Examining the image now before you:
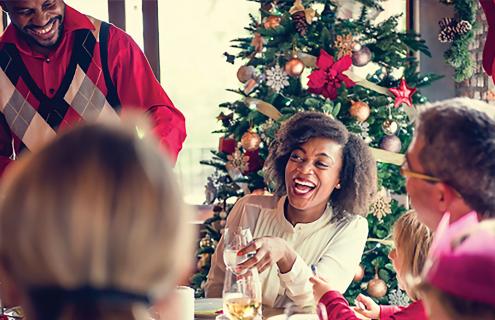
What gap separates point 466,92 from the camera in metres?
4.18

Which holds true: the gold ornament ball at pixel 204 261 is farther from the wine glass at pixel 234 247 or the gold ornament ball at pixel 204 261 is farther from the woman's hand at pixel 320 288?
the woman's hand at pixel 320 288

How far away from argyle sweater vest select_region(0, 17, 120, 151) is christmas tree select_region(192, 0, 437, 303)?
2.63 ft

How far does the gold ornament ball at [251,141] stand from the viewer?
11.7 feet

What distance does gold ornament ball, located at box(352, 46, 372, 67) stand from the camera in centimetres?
354

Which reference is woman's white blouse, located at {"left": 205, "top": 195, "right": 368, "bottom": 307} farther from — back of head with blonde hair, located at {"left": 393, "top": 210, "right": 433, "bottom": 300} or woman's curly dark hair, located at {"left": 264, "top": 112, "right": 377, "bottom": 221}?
back of head with blonde hair, located at {"left": 393, "top": 210, "right": 433, "bottom": 300}

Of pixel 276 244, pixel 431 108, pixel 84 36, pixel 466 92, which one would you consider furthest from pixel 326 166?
pixel 466 92

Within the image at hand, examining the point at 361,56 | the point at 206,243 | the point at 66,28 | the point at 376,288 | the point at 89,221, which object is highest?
the point at 66,28

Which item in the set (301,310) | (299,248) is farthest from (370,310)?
(299,248)

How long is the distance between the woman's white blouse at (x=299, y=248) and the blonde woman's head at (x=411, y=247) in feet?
1.60

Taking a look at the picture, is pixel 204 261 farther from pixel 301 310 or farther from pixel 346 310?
pixel 346 310

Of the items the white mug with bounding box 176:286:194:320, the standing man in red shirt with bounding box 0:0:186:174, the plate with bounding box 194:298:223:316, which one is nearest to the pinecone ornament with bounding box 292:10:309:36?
the standing man in red shirt with bounding box 0:0:186:174

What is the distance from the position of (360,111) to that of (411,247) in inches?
59.3

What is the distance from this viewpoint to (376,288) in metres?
3.48

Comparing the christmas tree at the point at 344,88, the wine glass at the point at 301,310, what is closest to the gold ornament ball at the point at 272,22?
the christmas tree at the point at 344,88
